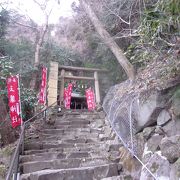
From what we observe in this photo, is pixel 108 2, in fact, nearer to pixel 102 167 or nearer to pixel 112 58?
pixel 112 58

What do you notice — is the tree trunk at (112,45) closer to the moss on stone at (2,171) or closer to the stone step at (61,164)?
the stone step at (61,164)

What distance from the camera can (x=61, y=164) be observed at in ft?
14.9

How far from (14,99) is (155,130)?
361 cm

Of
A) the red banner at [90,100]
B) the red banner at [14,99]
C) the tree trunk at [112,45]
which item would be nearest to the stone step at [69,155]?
the red banner at [14,99]

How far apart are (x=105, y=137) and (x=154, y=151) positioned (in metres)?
2.75

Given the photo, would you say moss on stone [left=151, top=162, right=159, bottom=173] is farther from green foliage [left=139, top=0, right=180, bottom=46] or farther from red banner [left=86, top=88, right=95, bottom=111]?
red banner [left=86, top=88, right=95, bottom=111]

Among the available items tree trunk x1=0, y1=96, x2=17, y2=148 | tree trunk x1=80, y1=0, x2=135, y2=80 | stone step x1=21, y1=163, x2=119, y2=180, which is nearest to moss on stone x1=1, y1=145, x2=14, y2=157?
tree trunk x1=0, y1=96, x2=17, y2=148

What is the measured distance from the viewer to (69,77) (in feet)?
37.8

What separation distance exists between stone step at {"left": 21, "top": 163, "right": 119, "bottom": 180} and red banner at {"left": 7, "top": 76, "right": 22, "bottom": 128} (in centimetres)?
195

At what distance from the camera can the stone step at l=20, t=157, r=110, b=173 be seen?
438 cm

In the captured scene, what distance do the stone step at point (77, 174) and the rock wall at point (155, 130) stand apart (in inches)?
20.5

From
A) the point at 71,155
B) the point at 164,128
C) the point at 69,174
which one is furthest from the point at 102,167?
the point at 164,128

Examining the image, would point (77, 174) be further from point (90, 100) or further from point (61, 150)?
point (90, 100)

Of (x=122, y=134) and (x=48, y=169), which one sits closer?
(x=48, y=169)
